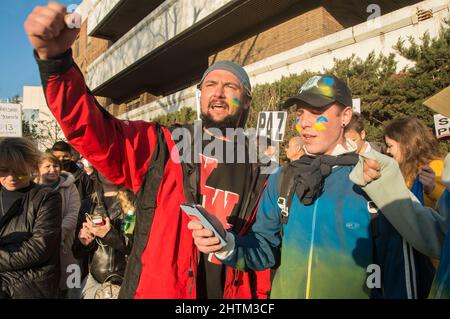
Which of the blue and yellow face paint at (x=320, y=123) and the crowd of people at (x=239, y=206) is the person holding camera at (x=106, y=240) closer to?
the crowd of people at (x=239, y=206)

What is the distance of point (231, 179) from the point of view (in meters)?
2.29

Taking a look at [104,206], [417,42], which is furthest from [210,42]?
[104,206]

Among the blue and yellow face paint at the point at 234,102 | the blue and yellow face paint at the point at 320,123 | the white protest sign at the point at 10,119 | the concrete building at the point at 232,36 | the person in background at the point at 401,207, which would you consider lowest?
the person in background at the point at 401,207

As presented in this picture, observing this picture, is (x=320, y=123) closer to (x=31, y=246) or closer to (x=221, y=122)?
(x=221, y=122)

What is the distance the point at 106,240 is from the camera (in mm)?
2928

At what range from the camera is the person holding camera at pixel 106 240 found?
293 cm

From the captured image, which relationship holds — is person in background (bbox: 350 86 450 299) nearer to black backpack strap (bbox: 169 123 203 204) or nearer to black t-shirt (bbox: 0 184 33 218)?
black backpack strap (bbox: 169 123 203 204)

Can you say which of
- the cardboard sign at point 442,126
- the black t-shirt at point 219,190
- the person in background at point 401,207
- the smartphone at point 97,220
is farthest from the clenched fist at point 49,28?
the cardboard sign at point 442,126

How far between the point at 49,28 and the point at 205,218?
3.31 ft

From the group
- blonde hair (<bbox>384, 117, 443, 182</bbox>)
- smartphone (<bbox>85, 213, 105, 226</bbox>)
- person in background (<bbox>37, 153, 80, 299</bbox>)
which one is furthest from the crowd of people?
person in background (<bbox>37, 153, 80, 299</bbox>)

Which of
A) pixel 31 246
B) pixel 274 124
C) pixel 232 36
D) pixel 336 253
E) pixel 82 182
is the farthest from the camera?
pixel 232 36

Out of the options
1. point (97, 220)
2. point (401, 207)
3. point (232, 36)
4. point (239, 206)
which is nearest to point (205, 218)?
point (239, 206)

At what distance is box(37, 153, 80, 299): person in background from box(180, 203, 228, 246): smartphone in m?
2.28

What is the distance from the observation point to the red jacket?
5.78 feet
